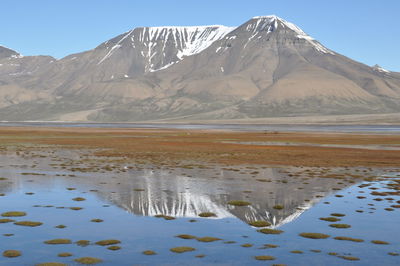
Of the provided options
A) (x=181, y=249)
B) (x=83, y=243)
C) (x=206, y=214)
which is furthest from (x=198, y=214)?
(x=83, y=243)

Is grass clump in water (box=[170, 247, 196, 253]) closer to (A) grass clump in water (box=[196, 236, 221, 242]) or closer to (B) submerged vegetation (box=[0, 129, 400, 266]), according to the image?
(B) submerged vegetation (box=[0, 129, 400, 266])

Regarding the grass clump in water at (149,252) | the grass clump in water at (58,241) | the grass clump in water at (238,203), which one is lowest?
the grass clump in water at (149,252)

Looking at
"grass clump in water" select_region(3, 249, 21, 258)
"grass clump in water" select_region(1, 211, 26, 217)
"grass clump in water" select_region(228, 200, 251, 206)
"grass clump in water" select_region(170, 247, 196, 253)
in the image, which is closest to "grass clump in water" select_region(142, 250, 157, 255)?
"grass clump in water" select_region(170, 247, 196, 253)

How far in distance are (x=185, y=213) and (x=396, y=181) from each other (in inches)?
698

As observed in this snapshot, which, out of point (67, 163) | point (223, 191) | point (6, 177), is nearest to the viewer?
point (223, 191)

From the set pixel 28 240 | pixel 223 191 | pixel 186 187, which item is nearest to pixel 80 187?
pixel 186 187

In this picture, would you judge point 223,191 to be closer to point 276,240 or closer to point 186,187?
point 186,187

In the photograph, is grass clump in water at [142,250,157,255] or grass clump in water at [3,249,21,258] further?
grass clump in water at [142,250,157,255]

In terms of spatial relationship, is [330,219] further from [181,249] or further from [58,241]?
[58,241]

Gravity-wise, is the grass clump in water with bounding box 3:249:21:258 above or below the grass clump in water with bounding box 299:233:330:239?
above

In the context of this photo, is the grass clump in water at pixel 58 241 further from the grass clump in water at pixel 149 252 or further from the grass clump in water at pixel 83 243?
the grass clump in water at pixel 149 252

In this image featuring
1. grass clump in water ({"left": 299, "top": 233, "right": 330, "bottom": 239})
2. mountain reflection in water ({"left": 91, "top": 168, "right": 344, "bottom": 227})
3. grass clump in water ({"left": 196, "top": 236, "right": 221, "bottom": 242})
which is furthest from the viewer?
mountain reflection in water ({"left": 91, "top": 168, "right": 344, "bottom": 227})

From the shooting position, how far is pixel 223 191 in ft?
86.0

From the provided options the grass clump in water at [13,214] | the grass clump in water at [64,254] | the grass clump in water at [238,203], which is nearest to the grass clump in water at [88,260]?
the grass clump in water at [64,254]
